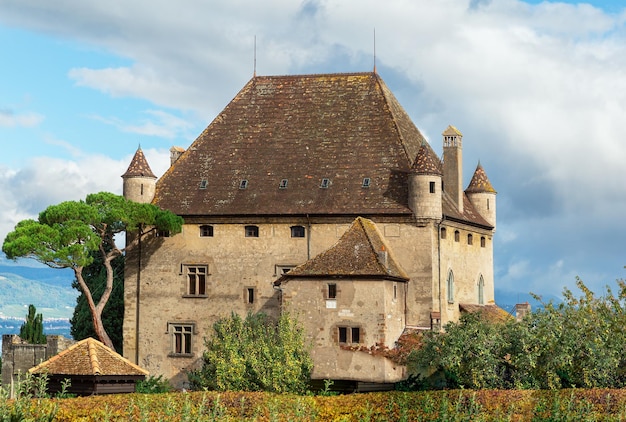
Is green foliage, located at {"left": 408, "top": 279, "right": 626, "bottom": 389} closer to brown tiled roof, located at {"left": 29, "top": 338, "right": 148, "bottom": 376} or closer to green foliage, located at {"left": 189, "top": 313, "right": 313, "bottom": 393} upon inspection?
green foliage, located at {"left": 189, "top": 313, "right": 313, "bottom": 393}

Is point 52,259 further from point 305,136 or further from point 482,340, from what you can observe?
point 482,340

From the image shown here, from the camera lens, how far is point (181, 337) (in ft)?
180

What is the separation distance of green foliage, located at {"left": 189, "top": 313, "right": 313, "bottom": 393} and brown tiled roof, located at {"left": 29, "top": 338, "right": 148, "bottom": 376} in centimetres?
387

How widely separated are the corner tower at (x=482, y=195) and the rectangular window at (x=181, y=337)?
56.2ft

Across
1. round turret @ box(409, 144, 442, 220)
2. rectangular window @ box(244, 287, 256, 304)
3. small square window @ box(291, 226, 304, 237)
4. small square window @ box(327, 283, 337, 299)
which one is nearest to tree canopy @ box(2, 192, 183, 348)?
rectangular window @ box(244, 287, 256, 304)

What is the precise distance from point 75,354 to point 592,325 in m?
19.9

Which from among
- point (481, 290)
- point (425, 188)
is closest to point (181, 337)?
point (425, 188)

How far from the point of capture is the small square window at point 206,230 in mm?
54906

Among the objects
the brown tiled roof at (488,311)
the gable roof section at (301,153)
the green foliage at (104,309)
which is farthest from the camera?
the green foliage at (104,309)

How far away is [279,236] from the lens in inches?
2119

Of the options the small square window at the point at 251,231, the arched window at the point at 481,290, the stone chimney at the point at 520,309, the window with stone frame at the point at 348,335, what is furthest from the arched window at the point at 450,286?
Result: the small square window at the point at 251,231

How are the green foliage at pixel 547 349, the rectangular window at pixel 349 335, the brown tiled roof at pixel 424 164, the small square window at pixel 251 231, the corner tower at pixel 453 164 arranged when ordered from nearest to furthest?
1. the green foliage at pixel 547 349
2. the rectangular window at pixel 349 335
3. the brown tiled roof at pixel 424 164
4. the small square window at pixel 251 231
5. the corner tower at pixel 453 164

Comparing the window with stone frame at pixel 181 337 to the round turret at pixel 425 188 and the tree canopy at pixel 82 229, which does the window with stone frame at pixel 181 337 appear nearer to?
the tree canopy at pixel 82 229

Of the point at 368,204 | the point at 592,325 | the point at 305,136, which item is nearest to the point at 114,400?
the point at 592,325
